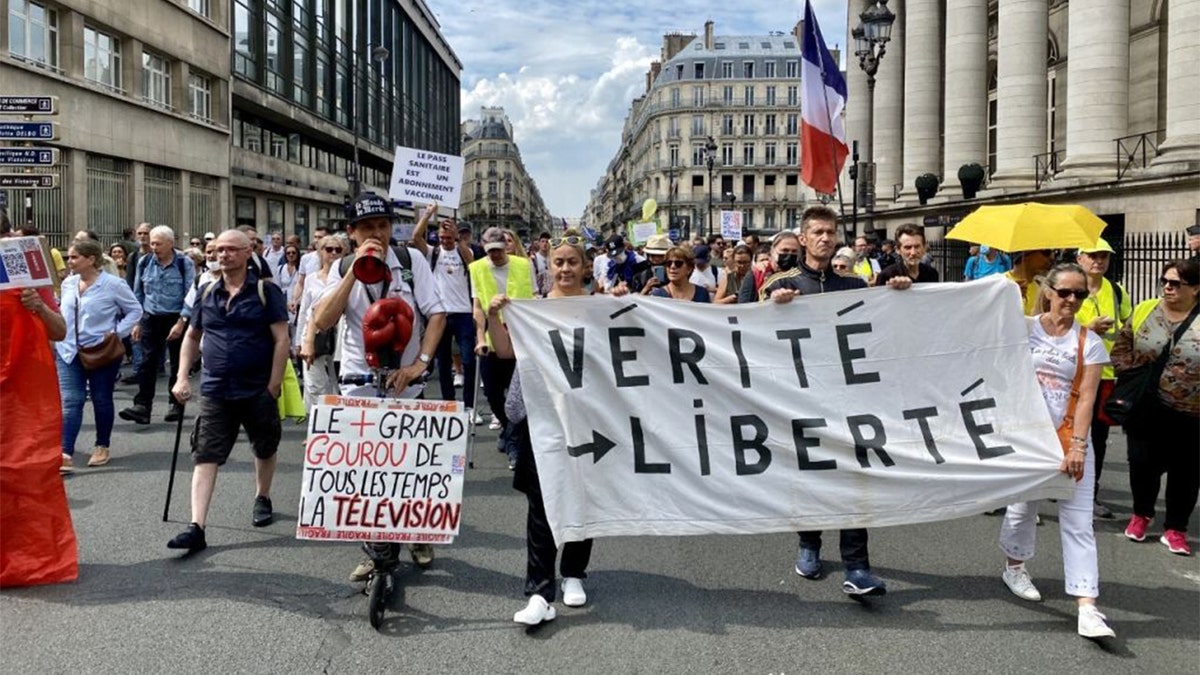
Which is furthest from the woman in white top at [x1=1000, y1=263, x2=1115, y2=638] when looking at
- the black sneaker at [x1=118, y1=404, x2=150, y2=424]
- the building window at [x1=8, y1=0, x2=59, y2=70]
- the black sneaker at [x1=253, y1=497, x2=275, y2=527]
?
the building window at [x1=8, y1=0, x2=59, y2=70]

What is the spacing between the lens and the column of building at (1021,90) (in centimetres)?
2564

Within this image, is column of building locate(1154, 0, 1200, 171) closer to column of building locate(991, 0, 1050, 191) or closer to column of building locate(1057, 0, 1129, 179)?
column of building locate(1057, 0, 1129, 179)

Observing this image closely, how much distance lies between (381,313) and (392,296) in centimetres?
55

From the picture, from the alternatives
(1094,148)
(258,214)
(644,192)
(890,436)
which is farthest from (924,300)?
(644,192)

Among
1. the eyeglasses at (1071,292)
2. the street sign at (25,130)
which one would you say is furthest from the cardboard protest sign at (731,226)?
the eyeglasses at (1071,292)

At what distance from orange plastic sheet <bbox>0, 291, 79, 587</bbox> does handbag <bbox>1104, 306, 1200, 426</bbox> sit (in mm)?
6486

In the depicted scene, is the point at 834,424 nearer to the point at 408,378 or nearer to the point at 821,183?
the point at 408,378

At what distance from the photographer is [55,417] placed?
575 centimetres

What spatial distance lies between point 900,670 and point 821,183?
634 cm

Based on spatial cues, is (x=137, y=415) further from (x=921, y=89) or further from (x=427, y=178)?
A: (x=921, y=89)

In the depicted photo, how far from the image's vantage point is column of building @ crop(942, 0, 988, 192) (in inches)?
1145

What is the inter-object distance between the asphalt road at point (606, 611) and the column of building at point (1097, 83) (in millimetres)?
18531

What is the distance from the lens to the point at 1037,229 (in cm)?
626

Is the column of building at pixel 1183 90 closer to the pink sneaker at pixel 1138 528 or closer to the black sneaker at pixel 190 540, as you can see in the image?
the pink sneaker at pixel 1138 528
